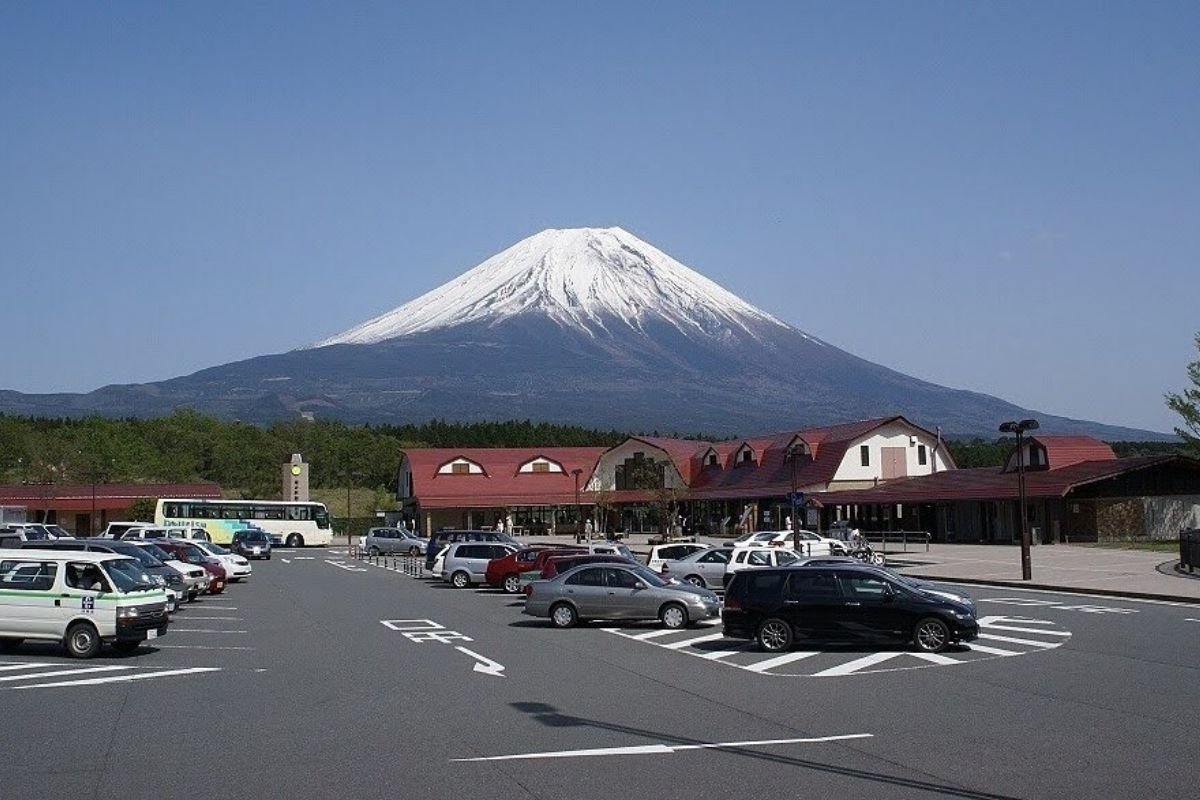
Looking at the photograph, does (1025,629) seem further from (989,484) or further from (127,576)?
(989,484)

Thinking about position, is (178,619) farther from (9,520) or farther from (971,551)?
(9,520)

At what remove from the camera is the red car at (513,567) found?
38.4 metres

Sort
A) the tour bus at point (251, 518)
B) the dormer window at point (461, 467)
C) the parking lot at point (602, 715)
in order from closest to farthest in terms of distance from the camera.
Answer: the parking lot at point (602, 715)
the tour bus at point (251, 518)
the dormer window at point (461, 467)

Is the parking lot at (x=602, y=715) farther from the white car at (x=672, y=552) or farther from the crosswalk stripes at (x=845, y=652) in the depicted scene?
the white car at (x=672, y=552)

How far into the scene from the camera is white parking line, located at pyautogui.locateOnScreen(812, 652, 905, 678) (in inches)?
741

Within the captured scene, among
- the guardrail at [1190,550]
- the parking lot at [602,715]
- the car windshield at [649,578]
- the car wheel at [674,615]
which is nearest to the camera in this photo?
the parking lot at [602,715]

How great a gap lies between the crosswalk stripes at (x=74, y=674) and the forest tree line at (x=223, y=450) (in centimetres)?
9551

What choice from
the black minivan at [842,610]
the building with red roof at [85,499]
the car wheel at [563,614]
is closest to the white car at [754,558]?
the car wheel at [563,614]

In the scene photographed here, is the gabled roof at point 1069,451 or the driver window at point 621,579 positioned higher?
the gabled roof at point 1069,451

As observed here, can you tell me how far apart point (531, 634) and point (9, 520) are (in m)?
63.3

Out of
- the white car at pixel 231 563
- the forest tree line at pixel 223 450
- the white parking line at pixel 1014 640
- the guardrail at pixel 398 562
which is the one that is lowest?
the guardrail at pixel 398 562

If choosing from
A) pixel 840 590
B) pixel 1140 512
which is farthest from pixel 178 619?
pixel 1140 512

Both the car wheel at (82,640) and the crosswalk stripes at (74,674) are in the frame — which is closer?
the crosswalk stripes at (74,674)

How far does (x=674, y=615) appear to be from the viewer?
26391mm
